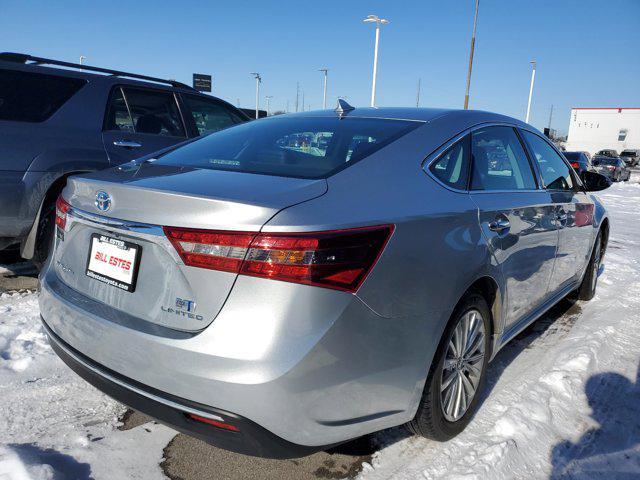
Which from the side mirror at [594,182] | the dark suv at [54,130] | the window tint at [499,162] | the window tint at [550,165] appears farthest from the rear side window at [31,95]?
the side mirror at [594,182]

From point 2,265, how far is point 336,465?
13.6 ft

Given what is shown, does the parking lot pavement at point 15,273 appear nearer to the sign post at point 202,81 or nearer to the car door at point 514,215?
the car door at point 514,215

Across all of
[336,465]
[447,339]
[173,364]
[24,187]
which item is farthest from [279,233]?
[24,187]

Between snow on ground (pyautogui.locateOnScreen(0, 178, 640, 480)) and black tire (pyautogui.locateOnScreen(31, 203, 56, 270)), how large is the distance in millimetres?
384

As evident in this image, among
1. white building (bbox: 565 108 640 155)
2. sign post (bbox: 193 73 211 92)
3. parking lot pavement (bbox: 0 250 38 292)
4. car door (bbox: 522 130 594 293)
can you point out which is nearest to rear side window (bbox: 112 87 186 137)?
parking lot pavement (bbox: 0 250 38 292)

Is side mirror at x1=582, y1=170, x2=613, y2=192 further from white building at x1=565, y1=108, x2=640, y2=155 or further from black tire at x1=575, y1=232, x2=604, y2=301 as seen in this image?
white building at x1=565, y1=108, x2=640, y2=155

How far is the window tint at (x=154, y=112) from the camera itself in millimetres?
4602

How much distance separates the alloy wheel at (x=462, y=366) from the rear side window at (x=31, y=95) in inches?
135

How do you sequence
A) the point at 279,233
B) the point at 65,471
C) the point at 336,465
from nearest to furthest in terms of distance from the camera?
1. the point at 279,233
2. the point at 65,471
3. the point at 336,465

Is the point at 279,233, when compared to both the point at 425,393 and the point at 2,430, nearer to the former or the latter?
the point at 425,393

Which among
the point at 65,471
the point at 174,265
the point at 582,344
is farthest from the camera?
the point at 582,344

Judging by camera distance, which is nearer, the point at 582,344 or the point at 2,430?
the point at 2,430

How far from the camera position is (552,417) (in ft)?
8.57

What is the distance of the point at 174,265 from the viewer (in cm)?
167
